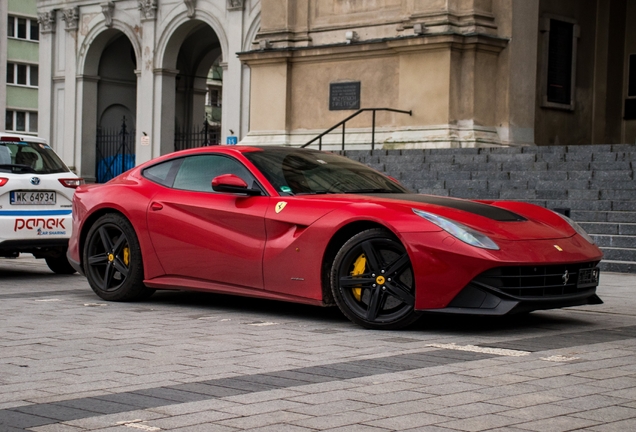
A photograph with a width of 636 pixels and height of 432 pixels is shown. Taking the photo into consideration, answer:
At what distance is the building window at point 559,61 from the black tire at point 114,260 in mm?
16613

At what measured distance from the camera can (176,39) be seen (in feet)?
112

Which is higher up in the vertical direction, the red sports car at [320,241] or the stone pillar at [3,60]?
the stone pillar at [3,60]

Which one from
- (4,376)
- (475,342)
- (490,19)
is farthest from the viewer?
(490,19)

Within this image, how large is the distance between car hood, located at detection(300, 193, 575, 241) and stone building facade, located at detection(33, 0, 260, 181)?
24076 mm

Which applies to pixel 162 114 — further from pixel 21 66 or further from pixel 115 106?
pixel 21 66

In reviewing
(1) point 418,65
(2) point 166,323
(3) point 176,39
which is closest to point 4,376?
(2) point 166,323

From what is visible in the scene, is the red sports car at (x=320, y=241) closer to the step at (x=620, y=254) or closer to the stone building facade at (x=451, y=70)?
the step at (x=620, y=254)

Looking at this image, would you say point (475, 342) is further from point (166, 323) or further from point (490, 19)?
point (490, 19)

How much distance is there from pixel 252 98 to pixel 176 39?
9422mm

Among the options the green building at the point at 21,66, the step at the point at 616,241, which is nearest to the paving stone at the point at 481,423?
the step at the point at 616,241

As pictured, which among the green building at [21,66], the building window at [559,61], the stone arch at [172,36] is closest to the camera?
the building window at [559,61]

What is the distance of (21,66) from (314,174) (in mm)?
53043

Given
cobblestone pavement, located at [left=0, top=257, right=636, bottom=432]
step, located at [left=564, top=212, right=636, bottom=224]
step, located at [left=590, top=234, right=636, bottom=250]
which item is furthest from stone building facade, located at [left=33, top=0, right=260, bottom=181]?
cobblestone pavement, located at [left=0, top=257, right=636, bottom=432]

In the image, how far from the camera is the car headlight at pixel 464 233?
690 centimetres
